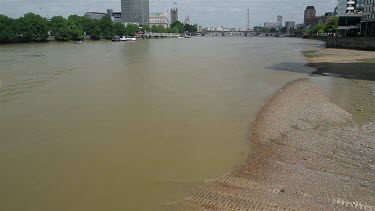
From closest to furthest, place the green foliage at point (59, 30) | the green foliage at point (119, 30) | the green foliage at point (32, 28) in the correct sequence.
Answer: the green foliage at point (32, 28) < the green foliage at point (59, 30) < the green foliage at point (119, 30)

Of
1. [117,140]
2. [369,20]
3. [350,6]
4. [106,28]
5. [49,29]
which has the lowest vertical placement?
[117,140]

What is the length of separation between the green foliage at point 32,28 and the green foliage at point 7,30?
1869 mm

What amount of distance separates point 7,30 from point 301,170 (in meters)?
97.1

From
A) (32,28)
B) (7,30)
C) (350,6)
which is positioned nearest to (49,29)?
(32,28)

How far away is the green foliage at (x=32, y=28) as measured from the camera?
94562 millimetres

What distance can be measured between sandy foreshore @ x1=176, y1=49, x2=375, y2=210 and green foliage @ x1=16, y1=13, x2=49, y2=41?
9502 centimetres

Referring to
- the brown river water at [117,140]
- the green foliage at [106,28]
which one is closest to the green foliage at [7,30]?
the green foliage at [106,28]

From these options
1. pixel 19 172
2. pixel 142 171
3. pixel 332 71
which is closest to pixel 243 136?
pixel 142 171

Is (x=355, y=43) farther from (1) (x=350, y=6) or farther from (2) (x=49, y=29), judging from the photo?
→ (2) (x=49, y=29)

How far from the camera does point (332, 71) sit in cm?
3148

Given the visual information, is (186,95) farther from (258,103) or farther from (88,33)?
(88,33)

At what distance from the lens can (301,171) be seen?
8766 mm

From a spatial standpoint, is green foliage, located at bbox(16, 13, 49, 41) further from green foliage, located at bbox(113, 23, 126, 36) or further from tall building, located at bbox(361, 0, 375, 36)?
tall building, located at bbox(361, 0, 375, 36)

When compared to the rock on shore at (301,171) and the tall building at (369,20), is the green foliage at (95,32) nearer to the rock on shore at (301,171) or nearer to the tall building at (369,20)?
the tall building at (369,20)
